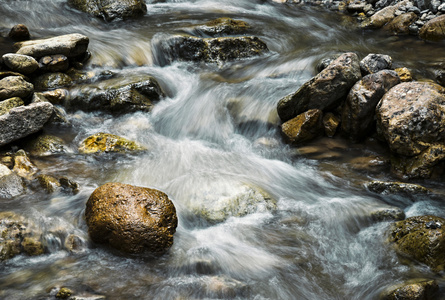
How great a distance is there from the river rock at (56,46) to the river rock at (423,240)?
25.3 feet

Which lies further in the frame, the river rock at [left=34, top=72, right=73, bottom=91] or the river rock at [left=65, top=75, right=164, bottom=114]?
the river rock at [left=34, top=72, right=73, bottom=91]

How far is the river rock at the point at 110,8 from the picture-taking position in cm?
1210

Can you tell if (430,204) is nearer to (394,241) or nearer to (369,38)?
(394,241)

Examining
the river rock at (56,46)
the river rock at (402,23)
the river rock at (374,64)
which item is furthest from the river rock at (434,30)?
the river rock at (56,46)

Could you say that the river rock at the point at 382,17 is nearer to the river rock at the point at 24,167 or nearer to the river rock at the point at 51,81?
the river rock at the point at 51,81

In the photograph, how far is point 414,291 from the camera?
380 centimetres

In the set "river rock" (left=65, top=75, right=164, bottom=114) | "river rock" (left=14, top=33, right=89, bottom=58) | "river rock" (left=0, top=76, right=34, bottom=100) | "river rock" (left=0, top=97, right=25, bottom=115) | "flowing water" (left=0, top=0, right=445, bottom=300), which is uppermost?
"river rock" (left=14, top=33, right=89, bottom=58)

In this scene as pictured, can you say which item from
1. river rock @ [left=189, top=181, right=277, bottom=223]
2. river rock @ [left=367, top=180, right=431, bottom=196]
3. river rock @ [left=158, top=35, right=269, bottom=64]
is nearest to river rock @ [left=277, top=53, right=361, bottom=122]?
river rock @ [left=367, top=180, right=431, bottom=196]

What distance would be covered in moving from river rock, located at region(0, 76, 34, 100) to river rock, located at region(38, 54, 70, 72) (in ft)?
4.02

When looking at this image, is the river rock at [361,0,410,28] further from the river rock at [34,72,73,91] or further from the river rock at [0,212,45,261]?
the river rock at [0,212,45,261]

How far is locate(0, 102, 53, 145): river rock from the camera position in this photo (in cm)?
624

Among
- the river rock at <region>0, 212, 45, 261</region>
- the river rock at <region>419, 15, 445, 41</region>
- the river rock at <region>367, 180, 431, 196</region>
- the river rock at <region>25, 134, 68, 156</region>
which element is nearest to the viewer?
the river rock at <region>0, 212, 45, 261</region>

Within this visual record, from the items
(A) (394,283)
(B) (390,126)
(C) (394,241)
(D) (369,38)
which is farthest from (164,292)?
(D) (369,38)

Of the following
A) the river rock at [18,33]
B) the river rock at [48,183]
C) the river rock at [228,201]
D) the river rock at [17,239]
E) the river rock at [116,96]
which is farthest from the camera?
the river rock at [18,33]
